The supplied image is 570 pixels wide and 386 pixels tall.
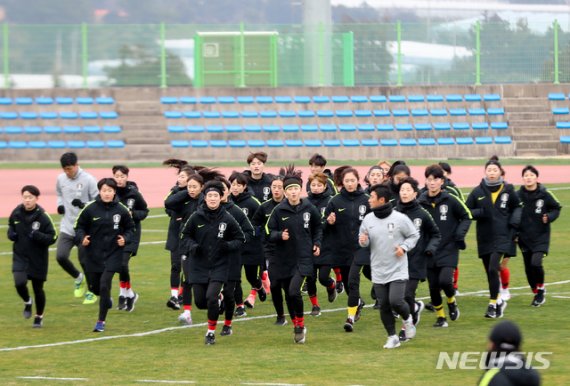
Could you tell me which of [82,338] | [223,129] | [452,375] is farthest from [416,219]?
[223,129]

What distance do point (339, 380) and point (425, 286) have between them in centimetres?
754

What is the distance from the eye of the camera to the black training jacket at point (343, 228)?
53.3ft

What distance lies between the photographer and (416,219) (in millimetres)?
14711

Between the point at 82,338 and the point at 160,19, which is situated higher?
the point at 160,19

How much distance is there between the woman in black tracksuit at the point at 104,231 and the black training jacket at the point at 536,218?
5347 millimetres

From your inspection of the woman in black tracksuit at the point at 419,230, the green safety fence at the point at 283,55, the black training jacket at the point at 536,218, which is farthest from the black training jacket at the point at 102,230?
the green safety fence at the point at 283,55

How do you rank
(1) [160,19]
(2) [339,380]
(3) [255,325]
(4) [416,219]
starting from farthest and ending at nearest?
(1) [160,19] < (3) [255,325] < (4) [416,219] < (2) [339,380]

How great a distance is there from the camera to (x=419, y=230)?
14695 mm

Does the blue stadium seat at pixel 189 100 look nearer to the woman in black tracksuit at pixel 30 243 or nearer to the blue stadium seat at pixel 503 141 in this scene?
the blue stadium seat at pixel 503 141

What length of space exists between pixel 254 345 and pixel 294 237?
150 cm

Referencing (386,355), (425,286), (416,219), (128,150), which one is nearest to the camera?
(386,355)

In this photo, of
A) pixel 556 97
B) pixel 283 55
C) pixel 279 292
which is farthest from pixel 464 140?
pixel 279 292

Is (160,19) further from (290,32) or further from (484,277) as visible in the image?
(484,277)

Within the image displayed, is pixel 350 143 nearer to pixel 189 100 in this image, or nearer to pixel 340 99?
pixel 340 99
